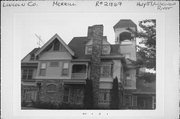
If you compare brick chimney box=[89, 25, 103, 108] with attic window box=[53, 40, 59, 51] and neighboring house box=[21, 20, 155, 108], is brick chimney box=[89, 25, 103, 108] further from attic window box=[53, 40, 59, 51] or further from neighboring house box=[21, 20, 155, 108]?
attic window box=[53, 40, 59, 51]

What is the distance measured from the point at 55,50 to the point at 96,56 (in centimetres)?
30

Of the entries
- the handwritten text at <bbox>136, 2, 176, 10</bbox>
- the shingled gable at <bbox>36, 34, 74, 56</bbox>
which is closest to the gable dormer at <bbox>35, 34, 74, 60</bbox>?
the shingled gable at <bbox>36, 34, 74, 56</bbox>

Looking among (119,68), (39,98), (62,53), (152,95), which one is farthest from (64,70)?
(152,95)

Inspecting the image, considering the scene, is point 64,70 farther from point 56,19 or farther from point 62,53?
point 56,19

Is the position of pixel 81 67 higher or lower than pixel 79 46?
lower

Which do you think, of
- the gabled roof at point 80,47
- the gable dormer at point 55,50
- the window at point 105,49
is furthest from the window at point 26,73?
the window at point 105,49

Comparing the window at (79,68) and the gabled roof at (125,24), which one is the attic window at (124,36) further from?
the window at (79,68)

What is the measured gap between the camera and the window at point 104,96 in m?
1.83

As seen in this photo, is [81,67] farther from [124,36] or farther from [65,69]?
[124,36]

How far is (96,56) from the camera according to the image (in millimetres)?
1861

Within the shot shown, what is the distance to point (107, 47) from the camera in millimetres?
1850

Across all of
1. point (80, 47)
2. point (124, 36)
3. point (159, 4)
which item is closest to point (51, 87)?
point (80, 47)

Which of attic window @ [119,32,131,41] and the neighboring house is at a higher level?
attic window @ [119,32,131,41]

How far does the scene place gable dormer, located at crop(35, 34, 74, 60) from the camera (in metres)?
1.85
